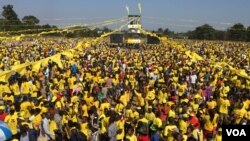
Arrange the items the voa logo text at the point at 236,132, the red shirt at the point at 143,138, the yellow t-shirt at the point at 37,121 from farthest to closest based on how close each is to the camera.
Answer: the yellow t-shirt at the point at 37,121
the red shirt at the point at 143,138
the voa logo text at the point at 236,132

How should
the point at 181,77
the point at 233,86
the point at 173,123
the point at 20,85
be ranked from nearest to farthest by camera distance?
the point at 173,123, the point at 20,85, the point at 233,86, the point at 181,77

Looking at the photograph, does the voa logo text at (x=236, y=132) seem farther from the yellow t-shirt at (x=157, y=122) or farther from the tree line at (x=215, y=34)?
the tree line at (x=215, y=34)

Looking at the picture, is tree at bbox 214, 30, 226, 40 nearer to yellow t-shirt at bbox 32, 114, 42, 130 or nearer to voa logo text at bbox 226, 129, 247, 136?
yellow t-shirt at bbox 32, 114, 42, 130

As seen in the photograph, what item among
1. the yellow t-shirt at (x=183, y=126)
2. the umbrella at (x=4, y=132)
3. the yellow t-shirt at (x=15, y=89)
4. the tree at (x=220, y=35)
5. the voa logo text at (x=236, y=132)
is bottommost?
the tree at (x=220, y=35)

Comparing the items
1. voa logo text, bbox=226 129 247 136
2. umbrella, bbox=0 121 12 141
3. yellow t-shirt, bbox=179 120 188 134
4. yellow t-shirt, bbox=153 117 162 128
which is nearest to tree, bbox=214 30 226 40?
yellow t-shirt, bbox=153 117 162 128

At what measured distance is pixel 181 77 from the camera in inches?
769

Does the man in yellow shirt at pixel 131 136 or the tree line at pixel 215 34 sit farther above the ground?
the man in yellow shirt at pixel 131 136

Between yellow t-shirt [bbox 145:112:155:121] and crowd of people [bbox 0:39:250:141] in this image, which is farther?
yellow t-shirt [bbox 145:112:155:121]

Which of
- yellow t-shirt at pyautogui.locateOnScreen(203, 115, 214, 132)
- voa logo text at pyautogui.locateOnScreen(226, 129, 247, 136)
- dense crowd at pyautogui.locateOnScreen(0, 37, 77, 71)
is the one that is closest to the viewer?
voa logo text at pyautogui.locateOnScreen(226, 129, 247, 136)

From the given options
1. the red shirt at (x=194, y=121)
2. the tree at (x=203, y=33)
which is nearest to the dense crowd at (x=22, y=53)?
the red shirt at (x=194, y=121)

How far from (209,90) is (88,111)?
5.70 m

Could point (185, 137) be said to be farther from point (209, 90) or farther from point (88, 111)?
point (209, 90)

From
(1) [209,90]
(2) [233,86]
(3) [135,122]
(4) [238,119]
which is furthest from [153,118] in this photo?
(2) [233,86]

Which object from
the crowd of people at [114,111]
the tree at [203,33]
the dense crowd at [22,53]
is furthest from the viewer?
the tree at [203,33]
